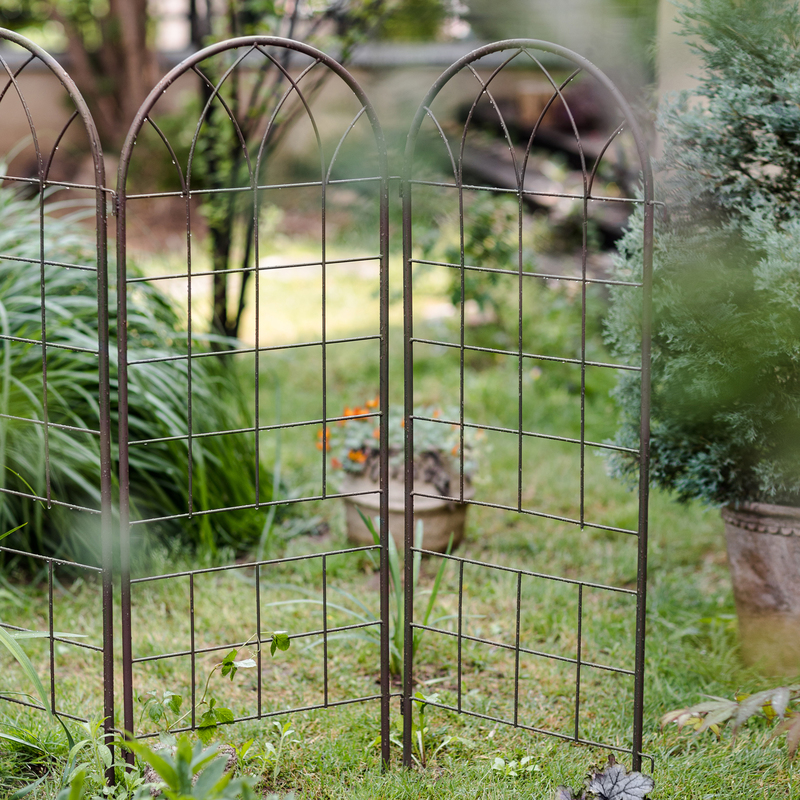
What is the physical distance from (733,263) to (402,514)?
1712 mm

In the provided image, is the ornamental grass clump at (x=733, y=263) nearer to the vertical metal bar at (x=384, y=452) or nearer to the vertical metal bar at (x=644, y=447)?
the vertical metal bar at (x=644, y=447)

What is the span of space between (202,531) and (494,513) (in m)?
1.41

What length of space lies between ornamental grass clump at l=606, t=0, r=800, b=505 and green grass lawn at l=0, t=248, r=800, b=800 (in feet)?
1.24

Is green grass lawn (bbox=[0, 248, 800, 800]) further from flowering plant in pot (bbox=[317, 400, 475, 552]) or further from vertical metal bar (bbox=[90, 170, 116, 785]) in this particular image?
vertical metal bar (bbox=[90, 170, 116, 785])

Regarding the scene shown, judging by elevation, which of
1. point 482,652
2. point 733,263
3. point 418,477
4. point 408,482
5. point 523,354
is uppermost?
point 733,263

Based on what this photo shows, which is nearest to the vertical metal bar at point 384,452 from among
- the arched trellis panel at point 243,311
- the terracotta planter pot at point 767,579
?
the arched trellis panel at point 243,311

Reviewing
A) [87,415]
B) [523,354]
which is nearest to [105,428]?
[523,354]

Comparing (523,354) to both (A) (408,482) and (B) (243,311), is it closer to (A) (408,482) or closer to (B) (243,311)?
(A) (408,482)

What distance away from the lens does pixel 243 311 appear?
6.20m

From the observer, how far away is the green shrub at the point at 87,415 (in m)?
3.74

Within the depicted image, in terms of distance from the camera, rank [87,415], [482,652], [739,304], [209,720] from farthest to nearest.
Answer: [87,415], [482,652], [739,304], [209,720]

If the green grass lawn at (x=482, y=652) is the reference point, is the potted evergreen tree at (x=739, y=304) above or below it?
above

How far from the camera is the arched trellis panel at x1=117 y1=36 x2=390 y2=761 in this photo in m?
2.39

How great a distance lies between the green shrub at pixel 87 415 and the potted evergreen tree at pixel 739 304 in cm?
179
